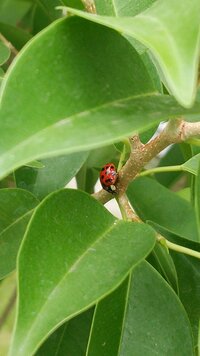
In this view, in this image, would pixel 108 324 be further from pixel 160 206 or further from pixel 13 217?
pixel 160 206

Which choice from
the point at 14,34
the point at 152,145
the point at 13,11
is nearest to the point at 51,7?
the point at 14,34

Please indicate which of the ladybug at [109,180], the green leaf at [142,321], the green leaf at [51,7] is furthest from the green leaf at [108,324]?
the green leaf at [51,7]

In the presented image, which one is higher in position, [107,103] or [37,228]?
[107,103]

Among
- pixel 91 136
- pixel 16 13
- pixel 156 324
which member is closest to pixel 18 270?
pixel 91 136

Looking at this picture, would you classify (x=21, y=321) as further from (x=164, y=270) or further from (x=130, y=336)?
(x=164, y=270)

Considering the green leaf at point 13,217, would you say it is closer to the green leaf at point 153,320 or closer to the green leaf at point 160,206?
the green leaf at point 153,320

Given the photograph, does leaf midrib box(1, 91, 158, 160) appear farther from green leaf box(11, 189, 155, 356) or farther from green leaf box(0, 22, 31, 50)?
green leaf box(0, 22, 31, 50)
